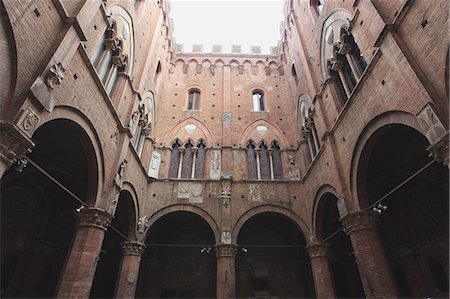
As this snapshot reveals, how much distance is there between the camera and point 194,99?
57.1 ft

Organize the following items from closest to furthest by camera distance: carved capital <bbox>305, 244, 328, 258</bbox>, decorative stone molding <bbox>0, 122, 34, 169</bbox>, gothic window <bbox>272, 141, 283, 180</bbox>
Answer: decorative stone molding <bbox>0, 122, 34, 169</bbox> → carved capital <bbox>305, 244, 328, 258</bbox> → gothic window <bbox>272, 141, 283, 180</bbox>

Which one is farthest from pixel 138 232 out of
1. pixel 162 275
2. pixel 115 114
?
pixel 115 114

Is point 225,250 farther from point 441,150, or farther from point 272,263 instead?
point 441,150

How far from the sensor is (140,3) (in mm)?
13164

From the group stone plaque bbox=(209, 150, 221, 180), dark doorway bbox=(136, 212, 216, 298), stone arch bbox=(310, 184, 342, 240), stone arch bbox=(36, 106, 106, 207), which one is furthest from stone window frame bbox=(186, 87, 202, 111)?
stone arch bbox=(36, 106, 106, 207)

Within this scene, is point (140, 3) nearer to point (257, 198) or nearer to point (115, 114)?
point (115, 114)

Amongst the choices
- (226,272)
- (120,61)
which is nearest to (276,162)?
(226,272)

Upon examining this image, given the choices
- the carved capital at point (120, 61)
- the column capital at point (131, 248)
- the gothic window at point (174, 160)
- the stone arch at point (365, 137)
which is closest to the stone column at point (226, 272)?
the column capital at point (131, 248)

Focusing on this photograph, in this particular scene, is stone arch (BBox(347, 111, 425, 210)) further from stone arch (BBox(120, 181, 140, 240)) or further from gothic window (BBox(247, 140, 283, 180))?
stone arch (BBox(120, 181, 140, 240))

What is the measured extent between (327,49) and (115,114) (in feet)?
27.8

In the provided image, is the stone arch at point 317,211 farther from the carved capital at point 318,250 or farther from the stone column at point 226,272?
the stone column at point 226,272

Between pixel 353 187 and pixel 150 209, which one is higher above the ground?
pixel 150 209

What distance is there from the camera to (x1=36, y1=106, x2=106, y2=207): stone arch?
649 centimetres

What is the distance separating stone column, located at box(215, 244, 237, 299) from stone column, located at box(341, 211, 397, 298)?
4.97 meters
